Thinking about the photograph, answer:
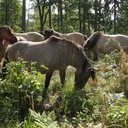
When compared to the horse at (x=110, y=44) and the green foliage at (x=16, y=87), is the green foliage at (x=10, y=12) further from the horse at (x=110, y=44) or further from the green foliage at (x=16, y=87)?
the green foliage at (x=16, y=87)

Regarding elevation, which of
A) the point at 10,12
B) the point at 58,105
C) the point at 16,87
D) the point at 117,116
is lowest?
the point at 58,105

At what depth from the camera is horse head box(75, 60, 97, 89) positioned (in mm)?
8109

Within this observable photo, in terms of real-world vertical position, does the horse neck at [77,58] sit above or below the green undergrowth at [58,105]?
above

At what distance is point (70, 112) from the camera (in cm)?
675

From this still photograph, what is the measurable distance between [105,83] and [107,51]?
27.7 feet

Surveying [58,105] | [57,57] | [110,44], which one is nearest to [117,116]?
[58,105]

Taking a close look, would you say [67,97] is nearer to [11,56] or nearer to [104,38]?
[11,56]

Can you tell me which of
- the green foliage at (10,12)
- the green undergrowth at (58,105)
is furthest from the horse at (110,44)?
the green foliage at (10,12)

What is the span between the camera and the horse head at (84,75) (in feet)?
26.6

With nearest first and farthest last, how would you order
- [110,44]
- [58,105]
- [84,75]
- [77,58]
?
[58,105] < [84,75] < [77,58] < [110,44]

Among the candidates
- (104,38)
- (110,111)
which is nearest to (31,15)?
(104,38)

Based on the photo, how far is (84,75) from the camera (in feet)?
27.3

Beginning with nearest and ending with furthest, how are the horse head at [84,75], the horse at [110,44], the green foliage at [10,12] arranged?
the horse head at [84,75] < the horse at [110,44] < the green foliage at [10,12]

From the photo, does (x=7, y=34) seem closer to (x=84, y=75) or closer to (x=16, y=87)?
(x=84, y=75)
